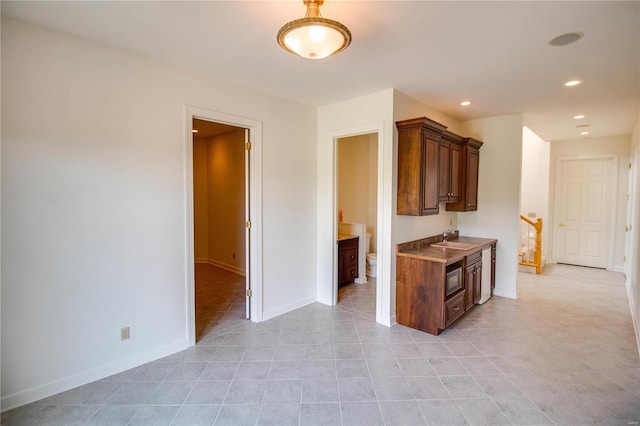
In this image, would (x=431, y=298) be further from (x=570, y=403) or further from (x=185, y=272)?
(x=185, y=272)

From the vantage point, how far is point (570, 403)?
A: 221 centimetres

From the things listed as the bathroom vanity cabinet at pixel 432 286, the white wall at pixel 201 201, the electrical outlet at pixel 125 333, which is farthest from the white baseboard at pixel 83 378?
the white wall at pixel 201 201

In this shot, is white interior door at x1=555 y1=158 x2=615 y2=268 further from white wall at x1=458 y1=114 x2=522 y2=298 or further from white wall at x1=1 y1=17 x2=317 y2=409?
white wall at x1=1 y1=17 x2=317 y2=409

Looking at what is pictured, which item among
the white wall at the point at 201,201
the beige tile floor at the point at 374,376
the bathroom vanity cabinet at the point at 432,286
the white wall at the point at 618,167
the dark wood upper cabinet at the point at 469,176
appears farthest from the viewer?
the white wall at the point at 201,201

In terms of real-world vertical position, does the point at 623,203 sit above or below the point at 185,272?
above

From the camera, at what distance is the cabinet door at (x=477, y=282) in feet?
12.9

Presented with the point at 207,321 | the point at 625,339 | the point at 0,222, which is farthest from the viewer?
the point at 207,321

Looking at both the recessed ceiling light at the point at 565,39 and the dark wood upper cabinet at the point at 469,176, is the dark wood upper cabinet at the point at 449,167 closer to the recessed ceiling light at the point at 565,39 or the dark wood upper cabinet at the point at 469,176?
the dark wood upper cabinet at the point at 469,176

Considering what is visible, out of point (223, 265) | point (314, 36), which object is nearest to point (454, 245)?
point (314, 36)

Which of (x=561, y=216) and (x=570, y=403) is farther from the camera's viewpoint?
(x=561, y=216)

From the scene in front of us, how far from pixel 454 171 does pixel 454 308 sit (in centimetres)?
181

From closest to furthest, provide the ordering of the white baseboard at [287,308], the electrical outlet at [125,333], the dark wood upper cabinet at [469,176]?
1. the electrical outlet at [125,333]
2. the white baseboard at [287,308]
3. the dark wood upper cabinet at [469,176]

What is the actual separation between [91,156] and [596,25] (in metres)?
3.74

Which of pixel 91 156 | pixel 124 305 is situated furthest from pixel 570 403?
pixel 91 156
